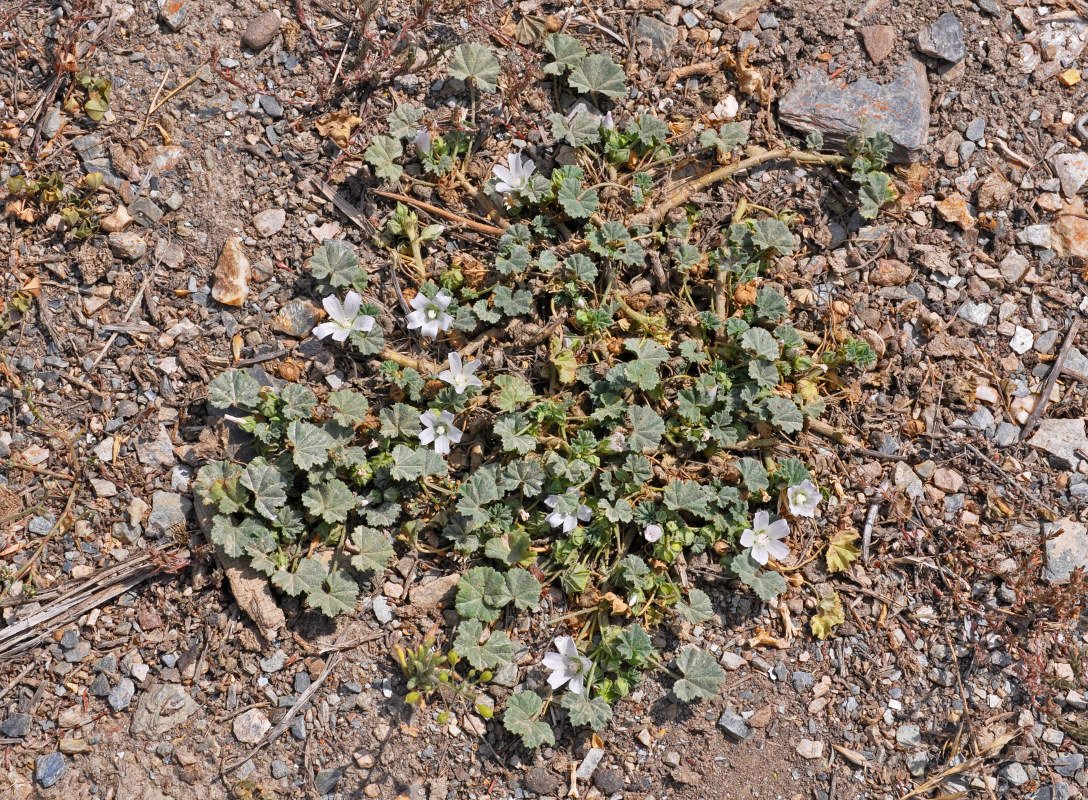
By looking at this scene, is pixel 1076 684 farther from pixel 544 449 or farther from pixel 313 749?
pixel 313 749

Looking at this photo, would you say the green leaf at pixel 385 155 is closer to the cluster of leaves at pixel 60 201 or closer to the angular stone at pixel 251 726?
the cluster of leaves at pixel 60 201

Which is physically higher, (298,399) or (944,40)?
(944,40)

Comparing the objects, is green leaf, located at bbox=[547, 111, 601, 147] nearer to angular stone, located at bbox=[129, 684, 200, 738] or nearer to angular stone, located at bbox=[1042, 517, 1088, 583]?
angular stone, located at bbox=[1042, 517, 1088, 583]

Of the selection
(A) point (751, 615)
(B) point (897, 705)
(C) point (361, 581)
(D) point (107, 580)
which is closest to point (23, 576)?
(D) point (107, 580)

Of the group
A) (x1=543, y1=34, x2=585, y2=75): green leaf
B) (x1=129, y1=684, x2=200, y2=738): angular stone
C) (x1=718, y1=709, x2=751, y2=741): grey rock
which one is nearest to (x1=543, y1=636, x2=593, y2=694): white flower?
(x1=718, y1=709, x2=751, y2=741): grey rock

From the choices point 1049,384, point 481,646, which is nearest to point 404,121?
point 481,646

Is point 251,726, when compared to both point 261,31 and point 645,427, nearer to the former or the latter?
point 645,427
